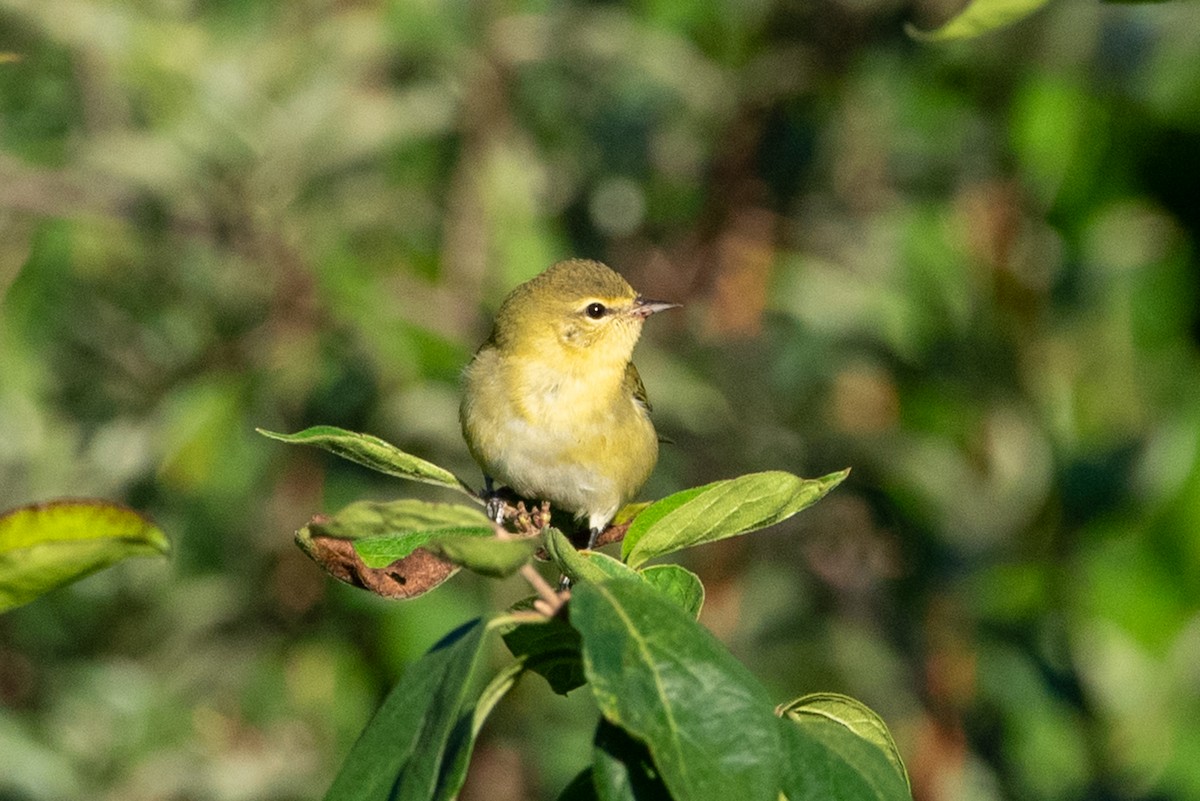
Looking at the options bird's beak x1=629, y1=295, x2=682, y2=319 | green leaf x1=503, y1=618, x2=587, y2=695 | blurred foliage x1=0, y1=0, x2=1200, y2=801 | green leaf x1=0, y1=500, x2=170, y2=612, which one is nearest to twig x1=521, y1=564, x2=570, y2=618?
green leaf x1=503, y1=618, x2=587, y2=695

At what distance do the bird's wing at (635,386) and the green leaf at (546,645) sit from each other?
2.40m

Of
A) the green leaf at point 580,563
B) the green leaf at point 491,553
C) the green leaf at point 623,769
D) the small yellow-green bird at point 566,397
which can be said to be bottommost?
the small yellow-green bird at point 566,397

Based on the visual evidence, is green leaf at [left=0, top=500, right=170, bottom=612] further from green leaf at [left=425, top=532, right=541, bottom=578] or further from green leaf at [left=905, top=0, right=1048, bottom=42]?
green leaf at [left=905, top=0, right=1048, bottom=42]

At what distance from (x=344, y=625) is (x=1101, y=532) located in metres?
2.53

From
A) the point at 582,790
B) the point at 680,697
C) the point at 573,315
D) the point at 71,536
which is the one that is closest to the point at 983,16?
the point at 680,697

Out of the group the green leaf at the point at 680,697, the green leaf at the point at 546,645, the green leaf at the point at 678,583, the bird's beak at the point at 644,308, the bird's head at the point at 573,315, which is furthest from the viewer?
the bird's beak at the point at 644,308

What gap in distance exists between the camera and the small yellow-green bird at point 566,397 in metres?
3.66

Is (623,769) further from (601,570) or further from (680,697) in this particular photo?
(601,570)

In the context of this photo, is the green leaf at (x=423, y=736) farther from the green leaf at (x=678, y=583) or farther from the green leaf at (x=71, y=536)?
the green leaf at (x=678, y=583)

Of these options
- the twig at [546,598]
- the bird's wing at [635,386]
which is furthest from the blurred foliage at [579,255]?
the twig at [546,598]

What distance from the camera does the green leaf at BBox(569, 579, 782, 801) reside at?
4.24 feet

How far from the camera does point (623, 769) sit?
1.39 metres

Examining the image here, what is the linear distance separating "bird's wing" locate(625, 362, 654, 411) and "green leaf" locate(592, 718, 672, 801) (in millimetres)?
2681

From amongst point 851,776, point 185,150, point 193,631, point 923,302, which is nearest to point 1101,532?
point 923,302
